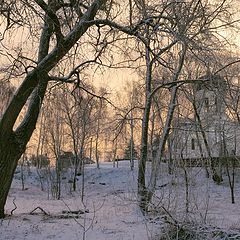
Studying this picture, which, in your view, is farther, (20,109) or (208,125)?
(208,125)

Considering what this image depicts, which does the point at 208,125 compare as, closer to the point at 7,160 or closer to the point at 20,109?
the point at 20,109

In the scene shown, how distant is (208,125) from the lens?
796 inches

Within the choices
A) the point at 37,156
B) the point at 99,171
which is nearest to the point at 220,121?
the point at 99,171

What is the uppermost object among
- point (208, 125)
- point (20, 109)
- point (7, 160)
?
point (208, 125)

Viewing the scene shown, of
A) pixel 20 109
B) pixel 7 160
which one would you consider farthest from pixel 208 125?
pixel 7 160

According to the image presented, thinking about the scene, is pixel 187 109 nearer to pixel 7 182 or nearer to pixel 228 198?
pixel 228 198

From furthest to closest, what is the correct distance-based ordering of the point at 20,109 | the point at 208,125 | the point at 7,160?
1. the point at 208,125
2. the point at 20,109
3. the point at 7,160

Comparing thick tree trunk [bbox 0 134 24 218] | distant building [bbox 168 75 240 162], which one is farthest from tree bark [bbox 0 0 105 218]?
distant building [bbox 168 75 240 162]

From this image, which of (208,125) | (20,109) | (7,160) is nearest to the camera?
(7,160)

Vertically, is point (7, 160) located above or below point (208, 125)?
below

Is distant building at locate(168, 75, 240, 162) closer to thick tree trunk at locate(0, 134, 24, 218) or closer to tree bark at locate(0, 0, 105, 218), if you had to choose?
tree bark at locate(0, 0, 105, 218)

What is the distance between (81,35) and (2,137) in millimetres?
3868

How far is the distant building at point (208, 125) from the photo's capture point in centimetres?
1258

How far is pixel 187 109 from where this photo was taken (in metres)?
26.8
